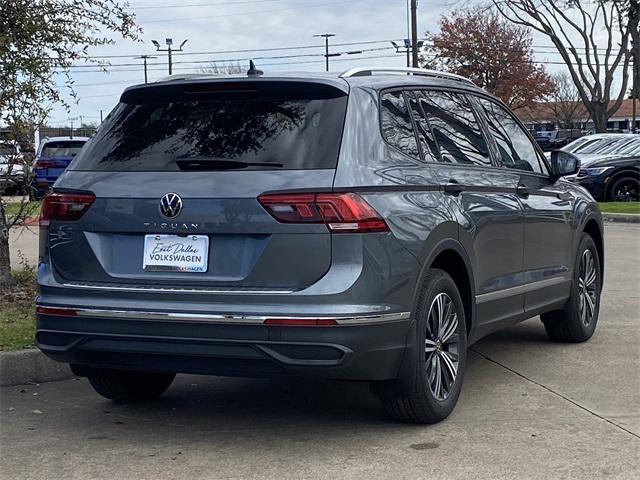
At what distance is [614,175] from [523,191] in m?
15.2

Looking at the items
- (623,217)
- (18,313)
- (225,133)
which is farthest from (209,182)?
(623,217)

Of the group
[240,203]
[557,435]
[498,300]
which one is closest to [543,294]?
[498,300]

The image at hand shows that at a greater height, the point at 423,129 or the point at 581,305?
the point at 423,129

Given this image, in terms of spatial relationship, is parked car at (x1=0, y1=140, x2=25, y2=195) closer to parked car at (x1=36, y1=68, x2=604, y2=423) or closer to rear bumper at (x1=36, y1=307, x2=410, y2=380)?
parked car at (x1=36, y1=68, x2=604, y2=423)

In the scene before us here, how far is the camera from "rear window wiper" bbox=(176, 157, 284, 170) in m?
4.63

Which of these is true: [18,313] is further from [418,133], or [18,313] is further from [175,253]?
[418,133]

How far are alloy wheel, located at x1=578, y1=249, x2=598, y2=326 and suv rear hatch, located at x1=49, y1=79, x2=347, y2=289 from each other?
127 inches

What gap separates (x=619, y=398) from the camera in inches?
225

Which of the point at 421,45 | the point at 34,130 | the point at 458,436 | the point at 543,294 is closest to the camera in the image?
the point at 458,436

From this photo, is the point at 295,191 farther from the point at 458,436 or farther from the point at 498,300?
the point at 498,300

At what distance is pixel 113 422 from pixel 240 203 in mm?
1622

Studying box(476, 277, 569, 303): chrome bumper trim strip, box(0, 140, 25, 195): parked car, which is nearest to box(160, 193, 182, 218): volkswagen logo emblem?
box(476, 277, 569, 303): chrome bumper trim strip

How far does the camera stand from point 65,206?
493 centimetres

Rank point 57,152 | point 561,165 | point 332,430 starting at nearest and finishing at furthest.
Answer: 1. point 332,430
2. point 561,165
3. point 57,152
